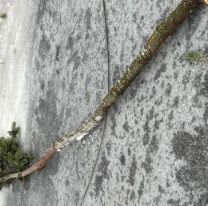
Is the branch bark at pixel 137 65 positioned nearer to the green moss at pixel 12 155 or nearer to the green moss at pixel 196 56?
the green moss at pixel 196 56

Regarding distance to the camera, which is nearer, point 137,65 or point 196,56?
point 196,56

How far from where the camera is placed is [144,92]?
1.38 metres

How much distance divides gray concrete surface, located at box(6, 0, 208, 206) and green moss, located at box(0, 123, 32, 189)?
0.06 meters

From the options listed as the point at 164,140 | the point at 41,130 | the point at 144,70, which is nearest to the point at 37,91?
the point at 41,130

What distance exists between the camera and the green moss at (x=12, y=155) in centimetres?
215

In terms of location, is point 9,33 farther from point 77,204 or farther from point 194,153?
point 194,153

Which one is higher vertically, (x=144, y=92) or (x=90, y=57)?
(x=90, y=57)

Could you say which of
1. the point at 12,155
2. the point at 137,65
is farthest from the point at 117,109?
the point at 12,155

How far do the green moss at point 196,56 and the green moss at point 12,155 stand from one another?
3.82 feet

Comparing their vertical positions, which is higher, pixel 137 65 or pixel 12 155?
pixel 137 65

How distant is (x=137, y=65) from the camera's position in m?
1.38

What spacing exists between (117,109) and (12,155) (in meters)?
0.90

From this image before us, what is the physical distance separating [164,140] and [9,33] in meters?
1.70

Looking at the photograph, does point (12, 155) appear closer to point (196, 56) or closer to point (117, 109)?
point (117, 109)
